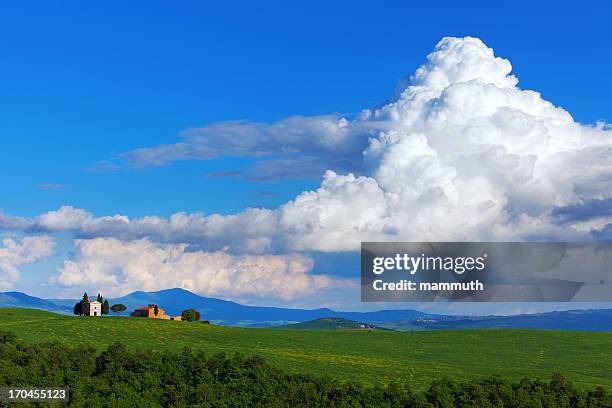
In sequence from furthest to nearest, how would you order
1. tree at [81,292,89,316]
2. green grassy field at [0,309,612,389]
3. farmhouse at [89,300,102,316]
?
1. farmhouse at [89,300,102,316]
2. tree at [81,292,89,316]
3. green grassy field at [0,309,612,389]

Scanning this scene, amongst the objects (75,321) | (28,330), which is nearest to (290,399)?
(28,330)

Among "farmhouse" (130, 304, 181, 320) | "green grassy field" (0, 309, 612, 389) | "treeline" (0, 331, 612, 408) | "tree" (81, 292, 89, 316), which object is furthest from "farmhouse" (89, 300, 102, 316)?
"treeline" (0, 331, 612, 408)

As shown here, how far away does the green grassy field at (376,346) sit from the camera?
93250 millimetres

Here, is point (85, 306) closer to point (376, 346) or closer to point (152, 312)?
point (152, 312)

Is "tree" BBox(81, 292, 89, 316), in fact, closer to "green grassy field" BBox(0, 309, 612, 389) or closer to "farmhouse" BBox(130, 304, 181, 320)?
"farmhouse" BBox(130, 304, 181, 320)

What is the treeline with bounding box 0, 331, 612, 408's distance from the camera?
6250 cm

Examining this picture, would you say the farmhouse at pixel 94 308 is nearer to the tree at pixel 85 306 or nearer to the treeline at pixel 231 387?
the tree at pixel 85 306

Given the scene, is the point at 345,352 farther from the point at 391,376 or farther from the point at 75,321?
the point at 75,321

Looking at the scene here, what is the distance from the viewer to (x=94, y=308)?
169 metres

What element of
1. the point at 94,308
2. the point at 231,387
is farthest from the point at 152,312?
the point at 231,387

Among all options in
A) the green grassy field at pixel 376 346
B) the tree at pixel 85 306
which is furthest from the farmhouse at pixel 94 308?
the green grassy field at pixel 376 346

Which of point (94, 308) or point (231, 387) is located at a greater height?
point (94, 308)

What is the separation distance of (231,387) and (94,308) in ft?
363

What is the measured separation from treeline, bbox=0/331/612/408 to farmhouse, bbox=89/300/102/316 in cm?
Answer: 9584
